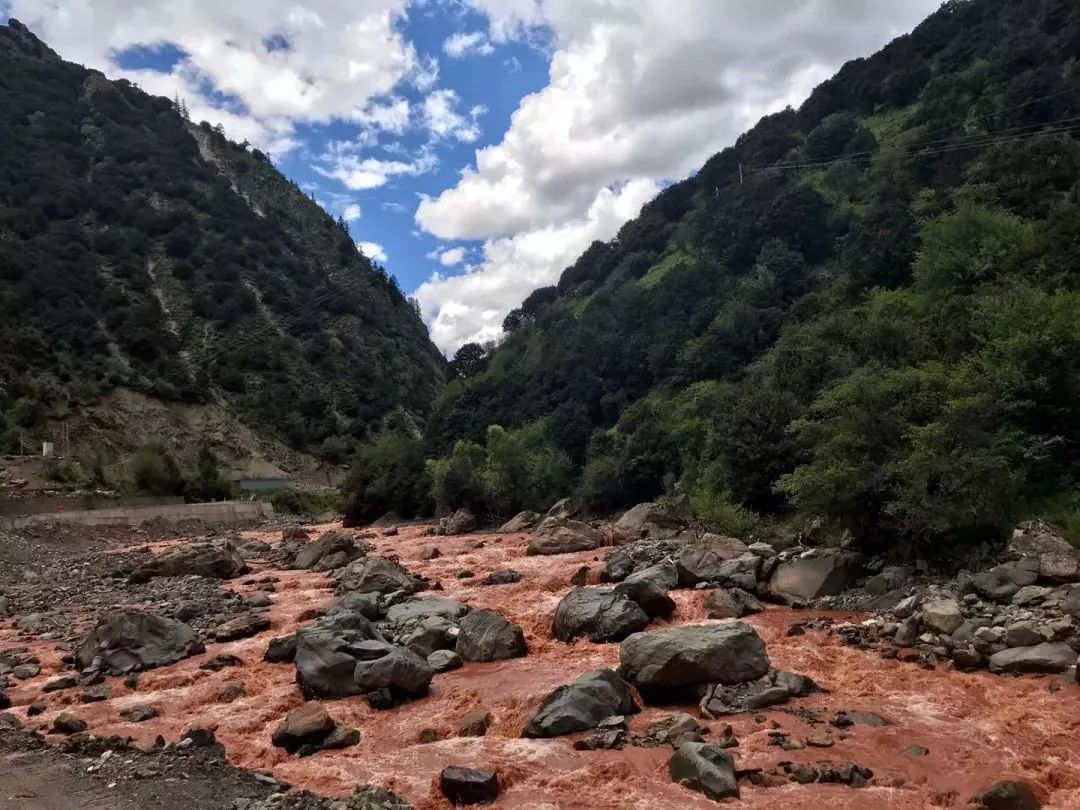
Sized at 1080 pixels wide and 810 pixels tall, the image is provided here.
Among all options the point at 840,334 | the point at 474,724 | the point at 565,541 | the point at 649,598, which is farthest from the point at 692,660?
the point at 840,334

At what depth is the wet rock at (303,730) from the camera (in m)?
12.8

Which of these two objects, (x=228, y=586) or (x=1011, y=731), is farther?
(x=228, y=586)

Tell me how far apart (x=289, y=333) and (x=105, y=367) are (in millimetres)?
29853

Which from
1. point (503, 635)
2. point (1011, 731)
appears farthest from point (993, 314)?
point (503, 635)

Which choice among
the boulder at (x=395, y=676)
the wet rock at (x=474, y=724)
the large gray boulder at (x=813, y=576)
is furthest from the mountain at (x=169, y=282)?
the large gray boulder at (x=813, y=576)

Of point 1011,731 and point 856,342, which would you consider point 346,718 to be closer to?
point 1011,731

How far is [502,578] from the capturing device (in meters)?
26.7

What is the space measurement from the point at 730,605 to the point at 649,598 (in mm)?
2351

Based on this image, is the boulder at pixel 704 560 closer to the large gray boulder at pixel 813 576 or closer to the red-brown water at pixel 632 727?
the large gray boulder at pixel 813 576

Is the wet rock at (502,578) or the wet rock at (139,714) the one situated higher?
the wet rock at (139,714)

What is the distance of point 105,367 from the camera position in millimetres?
74750

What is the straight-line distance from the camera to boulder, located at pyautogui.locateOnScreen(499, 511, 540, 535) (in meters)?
45.0

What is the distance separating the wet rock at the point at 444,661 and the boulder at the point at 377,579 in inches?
287

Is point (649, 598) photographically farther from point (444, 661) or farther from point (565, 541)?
point (565, 541)
